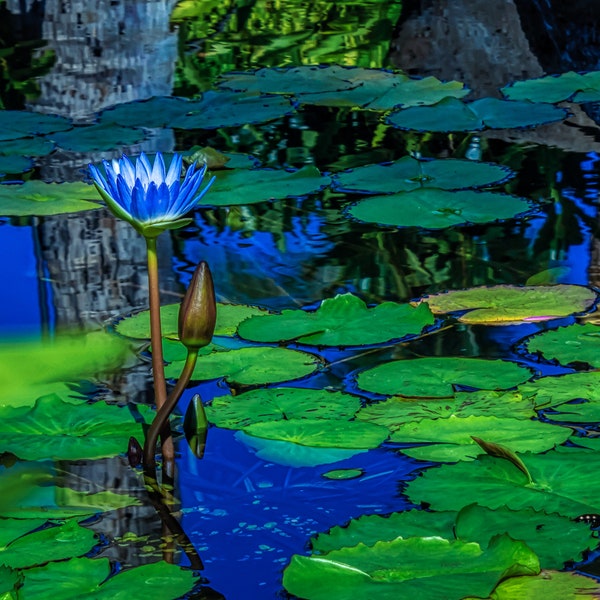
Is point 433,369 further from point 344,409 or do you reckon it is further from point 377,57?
point 377,57

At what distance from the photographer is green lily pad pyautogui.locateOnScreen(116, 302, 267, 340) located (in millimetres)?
2379

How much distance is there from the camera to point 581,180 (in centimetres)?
346

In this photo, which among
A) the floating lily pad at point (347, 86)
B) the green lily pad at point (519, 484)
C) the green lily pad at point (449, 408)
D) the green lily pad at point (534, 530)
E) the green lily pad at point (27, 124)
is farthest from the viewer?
the floating lily pad at point (347, 86)

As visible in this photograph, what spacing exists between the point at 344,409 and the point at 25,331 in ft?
2.77

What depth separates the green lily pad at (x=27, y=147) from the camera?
3.82 meters

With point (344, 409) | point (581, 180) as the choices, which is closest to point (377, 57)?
point (581, 180)

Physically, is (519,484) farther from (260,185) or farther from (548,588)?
(260,185)

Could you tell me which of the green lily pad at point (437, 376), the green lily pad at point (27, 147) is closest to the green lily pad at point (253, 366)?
the green lily pad at point (437, 376)

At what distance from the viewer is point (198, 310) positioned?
65.8 inches

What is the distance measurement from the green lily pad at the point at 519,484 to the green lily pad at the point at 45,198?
1.82 meters

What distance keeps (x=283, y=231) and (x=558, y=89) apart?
1.61 metres

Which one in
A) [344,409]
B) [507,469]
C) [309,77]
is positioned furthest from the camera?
[309,77]

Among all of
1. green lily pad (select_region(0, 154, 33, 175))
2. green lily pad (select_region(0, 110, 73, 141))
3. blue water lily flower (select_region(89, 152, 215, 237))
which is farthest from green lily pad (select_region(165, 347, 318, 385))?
green lily pad (select_region(0, 110, 73, 141))

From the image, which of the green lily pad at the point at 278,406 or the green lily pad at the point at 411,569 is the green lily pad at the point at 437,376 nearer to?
the green lily pad at the point at 278,406
